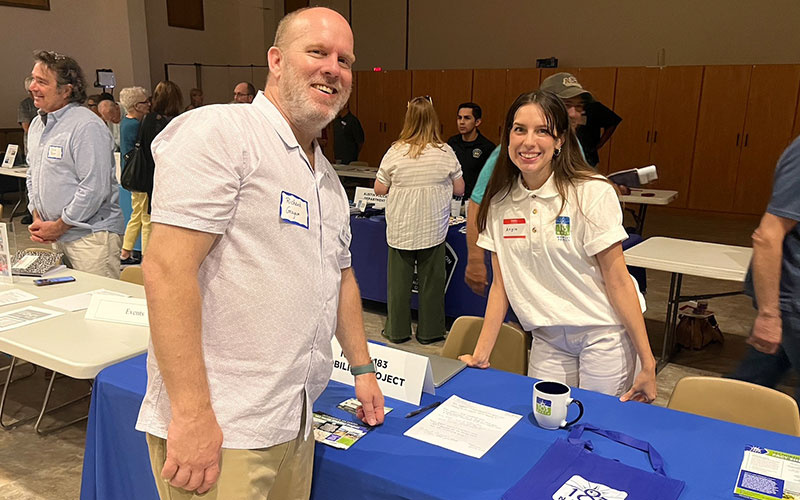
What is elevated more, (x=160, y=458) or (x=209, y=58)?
(x=209, y=58)

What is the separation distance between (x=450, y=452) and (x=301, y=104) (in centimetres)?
82

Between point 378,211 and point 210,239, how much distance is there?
385 centimetres

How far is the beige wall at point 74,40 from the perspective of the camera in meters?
9.99

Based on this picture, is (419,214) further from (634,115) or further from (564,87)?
(634,115)

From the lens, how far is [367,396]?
1507mm

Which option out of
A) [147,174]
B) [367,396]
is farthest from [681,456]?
[147,174]

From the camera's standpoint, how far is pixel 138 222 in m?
5.68

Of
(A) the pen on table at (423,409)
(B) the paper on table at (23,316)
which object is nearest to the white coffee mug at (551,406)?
(A) the pen on table at (423,409)

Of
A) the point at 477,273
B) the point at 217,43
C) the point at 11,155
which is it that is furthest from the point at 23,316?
the point at 217,43

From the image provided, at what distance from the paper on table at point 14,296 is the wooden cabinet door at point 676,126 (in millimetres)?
8816

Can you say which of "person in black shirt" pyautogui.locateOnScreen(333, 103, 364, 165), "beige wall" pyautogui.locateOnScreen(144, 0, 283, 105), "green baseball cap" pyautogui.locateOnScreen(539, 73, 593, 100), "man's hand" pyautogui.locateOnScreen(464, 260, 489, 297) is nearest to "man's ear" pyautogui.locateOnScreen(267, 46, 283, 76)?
"man's hand" pyautogui.locateOnScreen(464, 260, 489, 297)

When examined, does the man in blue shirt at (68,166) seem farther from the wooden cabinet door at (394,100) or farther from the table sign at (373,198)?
the wooden cabinet door at (394,100)

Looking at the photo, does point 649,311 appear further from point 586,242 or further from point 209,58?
point 209,58

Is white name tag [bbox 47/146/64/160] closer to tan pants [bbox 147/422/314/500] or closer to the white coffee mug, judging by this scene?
tan pants [bbox 147/422/314/500]
